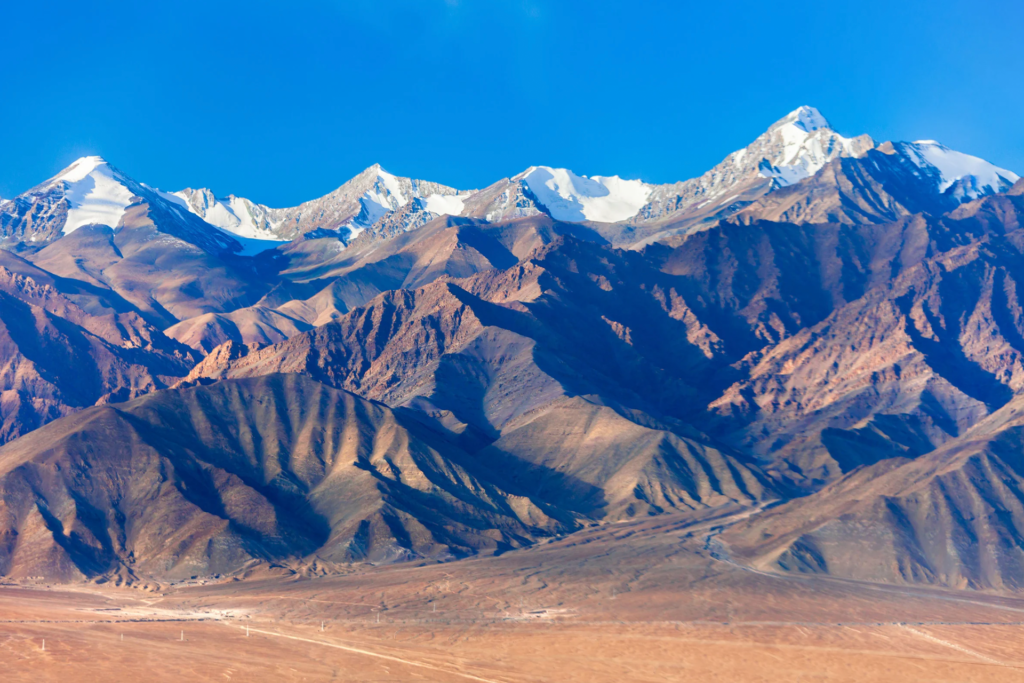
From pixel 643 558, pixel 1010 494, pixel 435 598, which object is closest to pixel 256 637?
pixel 435 598

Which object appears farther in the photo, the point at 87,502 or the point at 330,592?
the point at 87,502

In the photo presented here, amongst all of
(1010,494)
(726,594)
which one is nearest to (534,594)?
(726,594)

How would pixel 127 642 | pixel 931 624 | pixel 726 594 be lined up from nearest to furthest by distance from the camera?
pixel 127 642, pixel 931 624, pixel 726 594

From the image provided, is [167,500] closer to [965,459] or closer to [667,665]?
[667,665]

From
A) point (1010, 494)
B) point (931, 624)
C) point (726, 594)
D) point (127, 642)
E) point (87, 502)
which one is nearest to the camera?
point (127, 642)

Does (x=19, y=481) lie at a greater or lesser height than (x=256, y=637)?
greater

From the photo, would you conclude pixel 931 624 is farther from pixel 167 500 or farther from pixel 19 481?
pixel 19 481
